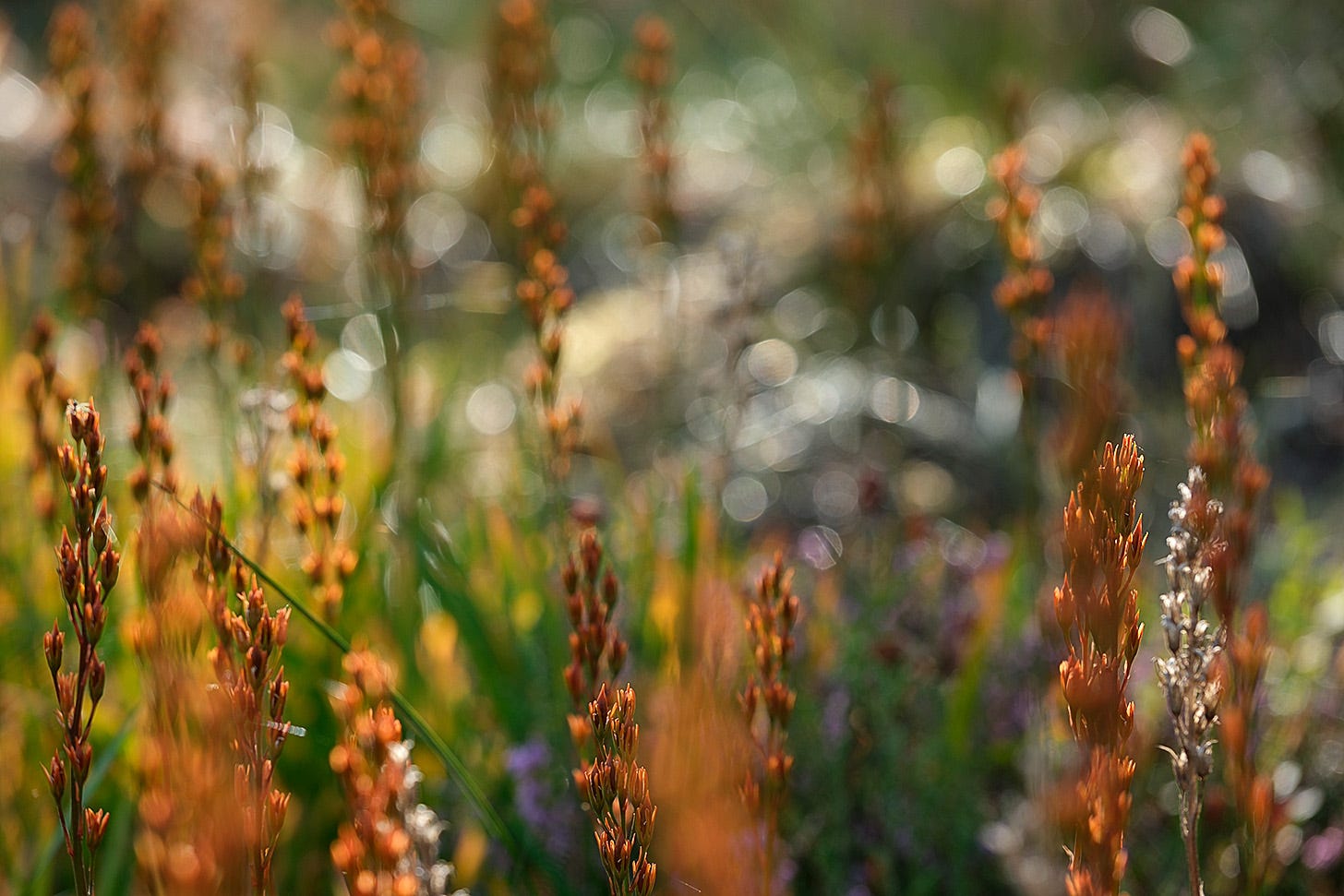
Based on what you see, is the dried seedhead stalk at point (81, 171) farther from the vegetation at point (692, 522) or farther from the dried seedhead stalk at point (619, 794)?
the dried seedhead stalk at point (619, 794)

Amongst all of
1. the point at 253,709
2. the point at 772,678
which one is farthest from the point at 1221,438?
the point at 253,709

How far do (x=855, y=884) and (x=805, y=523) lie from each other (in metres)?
1.94

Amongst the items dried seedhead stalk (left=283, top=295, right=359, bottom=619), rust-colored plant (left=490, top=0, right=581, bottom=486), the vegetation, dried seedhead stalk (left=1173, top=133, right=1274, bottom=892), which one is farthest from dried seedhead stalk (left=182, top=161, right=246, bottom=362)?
dried seedhead stalk (left=1173, top=133, right=1274, bottom=892)

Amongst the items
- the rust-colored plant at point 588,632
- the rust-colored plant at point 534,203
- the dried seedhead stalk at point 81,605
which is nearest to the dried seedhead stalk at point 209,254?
the rust-colored plant at point 534,203

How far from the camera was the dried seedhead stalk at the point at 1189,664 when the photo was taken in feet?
3.57

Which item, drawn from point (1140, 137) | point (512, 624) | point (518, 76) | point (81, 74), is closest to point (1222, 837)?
point (512, 624)

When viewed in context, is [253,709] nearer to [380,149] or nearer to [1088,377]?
[1088,377]

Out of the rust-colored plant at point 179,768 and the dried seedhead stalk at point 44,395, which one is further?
the dried seedhead stalk at point 44,395

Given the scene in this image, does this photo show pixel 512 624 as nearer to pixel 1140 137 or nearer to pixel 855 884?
pixel 855 884

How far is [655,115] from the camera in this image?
8.14ft

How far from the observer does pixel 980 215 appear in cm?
460

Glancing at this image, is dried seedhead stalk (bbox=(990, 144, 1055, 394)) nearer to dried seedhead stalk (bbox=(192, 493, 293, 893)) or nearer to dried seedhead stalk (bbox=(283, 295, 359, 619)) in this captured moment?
dried seedhead stalk (bbox=(283, 295, 359, 619))

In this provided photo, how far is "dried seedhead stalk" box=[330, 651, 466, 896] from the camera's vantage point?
0.89m

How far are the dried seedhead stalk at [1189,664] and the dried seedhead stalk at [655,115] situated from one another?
5.04 ft
